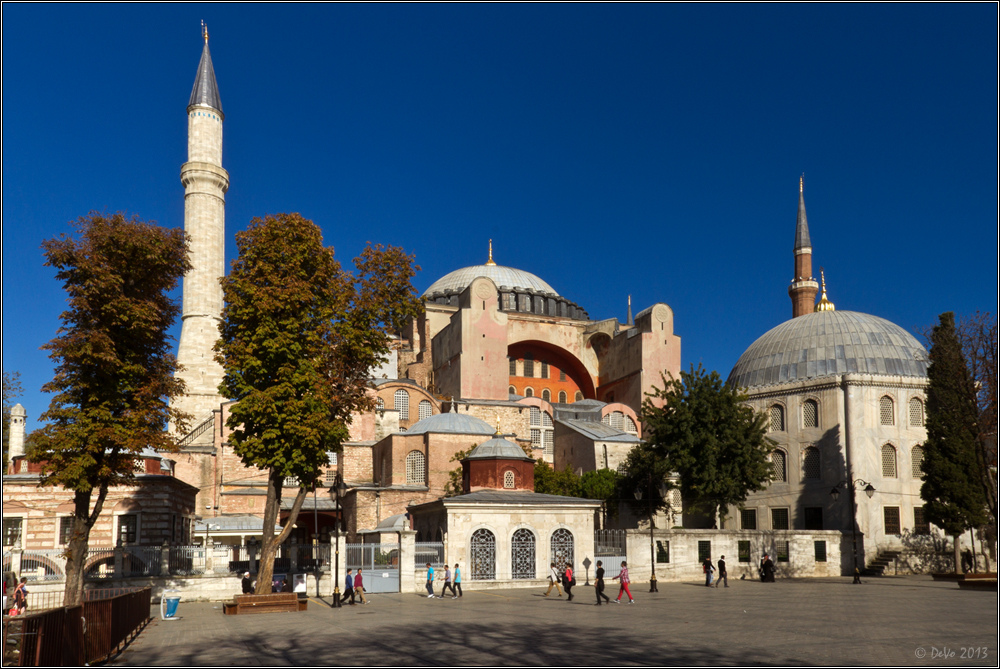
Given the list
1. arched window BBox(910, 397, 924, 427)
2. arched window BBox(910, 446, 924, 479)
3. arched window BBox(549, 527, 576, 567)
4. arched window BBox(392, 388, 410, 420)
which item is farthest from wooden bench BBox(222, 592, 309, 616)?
arched window BBox(910, 397, 924, 427)

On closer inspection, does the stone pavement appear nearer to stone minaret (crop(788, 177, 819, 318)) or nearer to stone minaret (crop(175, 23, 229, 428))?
stone minaret (crop(175, 23, 229, 428))

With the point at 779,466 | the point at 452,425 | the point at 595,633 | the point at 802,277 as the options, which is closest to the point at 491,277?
the point at 802,277

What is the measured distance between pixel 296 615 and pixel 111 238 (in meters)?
8.91

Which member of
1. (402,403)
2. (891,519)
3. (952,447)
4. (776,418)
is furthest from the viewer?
(402,403)

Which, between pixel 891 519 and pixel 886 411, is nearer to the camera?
pixel 891 519

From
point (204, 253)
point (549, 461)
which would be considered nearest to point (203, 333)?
point (204, 253)

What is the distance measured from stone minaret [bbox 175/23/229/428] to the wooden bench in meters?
25.7

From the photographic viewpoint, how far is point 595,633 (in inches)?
583

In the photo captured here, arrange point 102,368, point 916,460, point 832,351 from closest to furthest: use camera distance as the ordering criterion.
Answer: point 102,368 < point 916,460 < point 832,351

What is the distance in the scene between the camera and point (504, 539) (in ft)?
94.3

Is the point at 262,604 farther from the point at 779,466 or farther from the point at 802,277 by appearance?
the point at 802,277

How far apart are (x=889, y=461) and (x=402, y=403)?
21.8 m

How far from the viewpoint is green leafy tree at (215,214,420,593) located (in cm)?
2050

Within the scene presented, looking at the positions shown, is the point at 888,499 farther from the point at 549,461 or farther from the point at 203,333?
the point at 203,333
